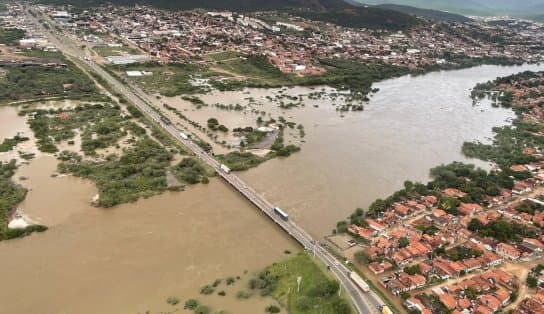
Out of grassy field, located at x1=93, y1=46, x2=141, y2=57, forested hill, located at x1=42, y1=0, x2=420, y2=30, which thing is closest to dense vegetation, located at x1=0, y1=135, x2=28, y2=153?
grassy field, located at x1=93, y1=46, x2=141, y2=57

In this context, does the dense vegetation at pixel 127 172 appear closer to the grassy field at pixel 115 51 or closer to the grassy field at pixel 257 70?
the grassy field at pixel 257 70

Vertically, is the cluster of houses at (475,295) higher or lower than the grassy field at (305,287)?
higher

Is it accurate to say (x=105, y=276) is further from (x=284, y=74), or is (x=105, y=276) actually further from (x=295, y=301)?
(x=284, y=74)

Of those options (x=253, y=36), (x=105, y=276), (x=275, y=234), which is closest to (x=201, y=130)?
(x=275, y=234)

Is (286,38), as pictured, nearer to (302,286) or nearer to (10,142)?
(10,142)

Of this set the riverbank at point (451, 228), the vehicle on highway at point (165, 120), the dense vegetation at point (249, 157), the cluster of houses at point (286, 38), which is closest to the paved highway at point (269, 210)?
the vehicle on highway at point (165, 120)

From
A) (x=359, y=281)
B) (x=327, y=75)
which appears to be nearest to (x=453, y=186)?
(x=359, y=281)
